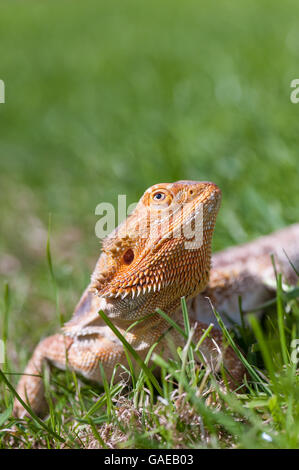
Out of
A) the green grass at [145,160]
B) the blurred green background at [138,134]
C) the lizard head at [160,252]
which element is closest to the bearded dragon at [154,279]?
the lizard head at [160,252]

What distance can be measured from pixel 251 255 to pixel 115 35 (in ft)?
39.5

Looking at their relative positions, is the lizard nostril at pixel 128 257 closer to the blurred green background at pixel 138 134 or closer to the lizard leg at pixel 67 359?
the lizard leg at pixel 67 359

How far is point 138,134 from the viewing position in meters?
7.02

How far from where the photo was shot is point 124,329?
2662mm

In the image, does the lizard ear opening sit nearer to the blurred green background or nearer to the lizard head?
the lizard head

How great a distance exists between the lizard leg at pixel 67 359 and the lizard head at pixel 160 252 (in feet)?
0.87

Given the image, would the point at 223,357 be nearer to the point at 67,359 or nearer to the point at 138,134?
the point at 67,359

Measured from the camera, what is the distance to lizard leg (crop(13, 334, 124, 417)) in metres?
2.73

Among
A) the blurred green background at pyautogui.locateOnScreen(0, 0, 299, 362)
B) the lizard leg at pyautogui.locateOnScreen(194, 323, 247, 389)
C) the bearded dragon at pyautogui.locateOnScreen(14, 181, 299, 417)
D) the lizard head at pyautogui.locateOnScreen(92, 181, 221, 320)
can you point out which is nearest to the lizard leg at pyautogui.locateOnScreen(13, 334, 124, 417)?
the bearded dragon at pyautogui.locateOnScreen(14, 181, 299, 417)

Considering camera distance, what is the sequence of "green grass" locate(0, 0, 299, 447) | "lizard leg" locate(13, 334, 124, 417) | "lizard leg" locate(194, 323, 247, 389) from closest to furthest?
"green grass" locate(0, 0, 299, 447) < "lizard leg" locate(194, 323, 247, 389) < "lizard leg" locate(13, 334, 124, 417)

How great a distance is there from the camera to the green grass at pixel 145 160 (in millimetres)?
2314

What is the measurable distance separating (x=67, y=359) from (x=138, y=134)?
4564mm

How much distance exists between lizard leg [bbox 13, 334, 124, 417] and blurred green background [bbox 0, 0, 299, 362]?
0.59m
